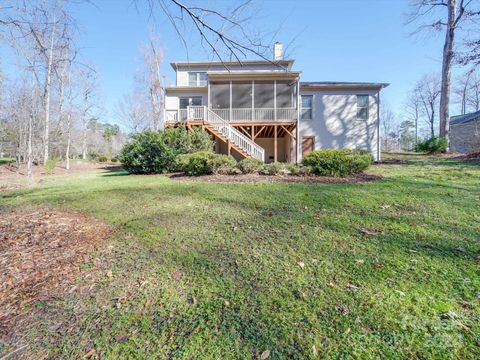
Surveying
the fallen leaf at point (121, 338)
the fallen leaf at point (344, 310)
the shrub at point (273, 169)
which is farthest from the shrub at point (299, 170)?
the fallen leaf at point (121, 338)

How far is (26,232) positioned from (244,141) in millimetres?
9865

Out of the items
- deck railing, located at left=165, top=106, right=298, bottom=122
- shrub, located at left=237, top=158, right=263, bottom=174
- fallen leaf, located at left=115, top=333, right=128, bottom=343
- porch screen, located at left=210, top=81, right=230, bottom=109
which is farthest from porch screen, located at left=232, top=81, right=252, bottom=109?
fallen leaf, located at left=115, top=333, right=128, bottom=343

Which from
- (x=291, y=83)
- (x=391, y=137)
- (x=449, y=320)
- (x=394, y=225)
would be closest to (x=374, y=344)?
(x=449, y=320)

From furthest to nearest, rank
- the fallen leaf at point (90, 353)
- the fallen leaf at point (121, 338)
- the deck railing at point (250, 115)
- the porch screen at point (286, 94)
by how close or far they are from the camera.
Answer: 1. the porch screen at point (286, 94)
2. the deck railing at point (250, 115)
3. the fallen leaf at point (121, 338)
4. the fallen leaf at point (90, 353)

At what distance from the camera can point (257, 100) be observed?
1634cm

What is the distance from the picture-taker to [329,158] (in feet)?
25.6

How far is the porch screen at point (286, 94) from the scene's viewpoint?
15234mm

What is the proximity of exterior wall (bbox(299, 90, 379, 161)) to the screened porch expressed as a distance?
151cm

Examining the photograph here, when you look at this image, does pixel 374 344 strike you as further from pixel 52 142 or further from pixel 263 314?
pixel 52 142

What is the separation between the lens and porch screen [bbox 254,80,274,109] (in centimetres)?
1602

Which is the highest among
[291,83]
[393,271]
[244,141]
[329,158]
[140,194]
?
[291,83]

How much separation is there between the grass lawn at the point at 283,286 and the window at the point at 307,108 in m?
12.4

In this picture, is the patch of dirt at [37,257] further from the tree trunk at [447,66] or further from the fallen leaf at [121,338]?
the tree trunk at [447,66]

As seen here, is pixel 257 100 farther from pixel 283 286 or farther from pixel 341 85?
pixel 283 286
